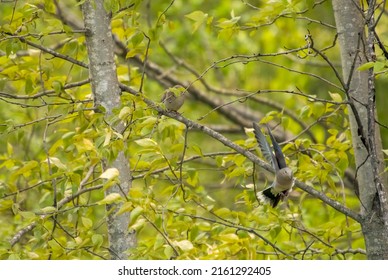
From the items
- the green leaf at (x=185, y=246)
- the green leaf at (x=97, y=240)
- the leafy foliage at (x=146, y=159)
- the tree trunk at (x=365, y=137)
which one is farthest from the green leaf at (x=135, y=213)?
the tree trunk at (x=365, y=137)

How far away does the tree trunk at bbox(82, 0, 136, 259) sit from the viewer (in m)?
4.14

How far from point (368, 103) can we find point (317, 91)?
563 cm

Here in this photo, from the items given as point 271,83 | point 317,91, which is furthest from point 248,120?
point 271,83

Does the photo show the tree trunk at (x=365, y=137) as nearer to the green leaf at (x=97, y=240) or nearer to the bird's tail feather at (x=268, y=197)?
the bird's tail feather at (x=268, y=197)

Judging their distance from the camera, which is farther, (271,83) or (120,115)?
(271,83)

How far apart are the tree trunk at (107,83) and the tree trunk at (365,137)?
115cm

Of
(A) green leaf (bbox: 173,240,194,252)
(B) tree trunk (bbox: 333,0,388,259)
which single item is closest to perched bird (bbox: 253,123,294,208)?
(B) tree trunk (bbox: 333,0,388,259)

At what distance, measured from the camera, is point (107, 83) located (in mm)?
4145

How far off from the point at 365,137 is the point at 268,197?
0.69 meters

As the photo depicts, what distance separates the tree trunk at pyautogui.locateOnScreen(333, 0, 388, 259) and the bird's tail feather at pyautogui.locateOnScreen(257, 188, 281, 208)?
0.44 metres

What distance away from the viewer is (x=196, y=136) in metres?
10.0

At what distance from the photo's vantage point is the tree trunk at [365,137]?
368 cm

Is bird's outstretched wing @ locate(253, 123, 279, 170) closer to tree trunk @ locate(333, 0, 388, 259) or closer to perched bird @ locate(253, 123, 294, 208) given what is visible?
perched bird @ locate(253, 123, 294, 208)
